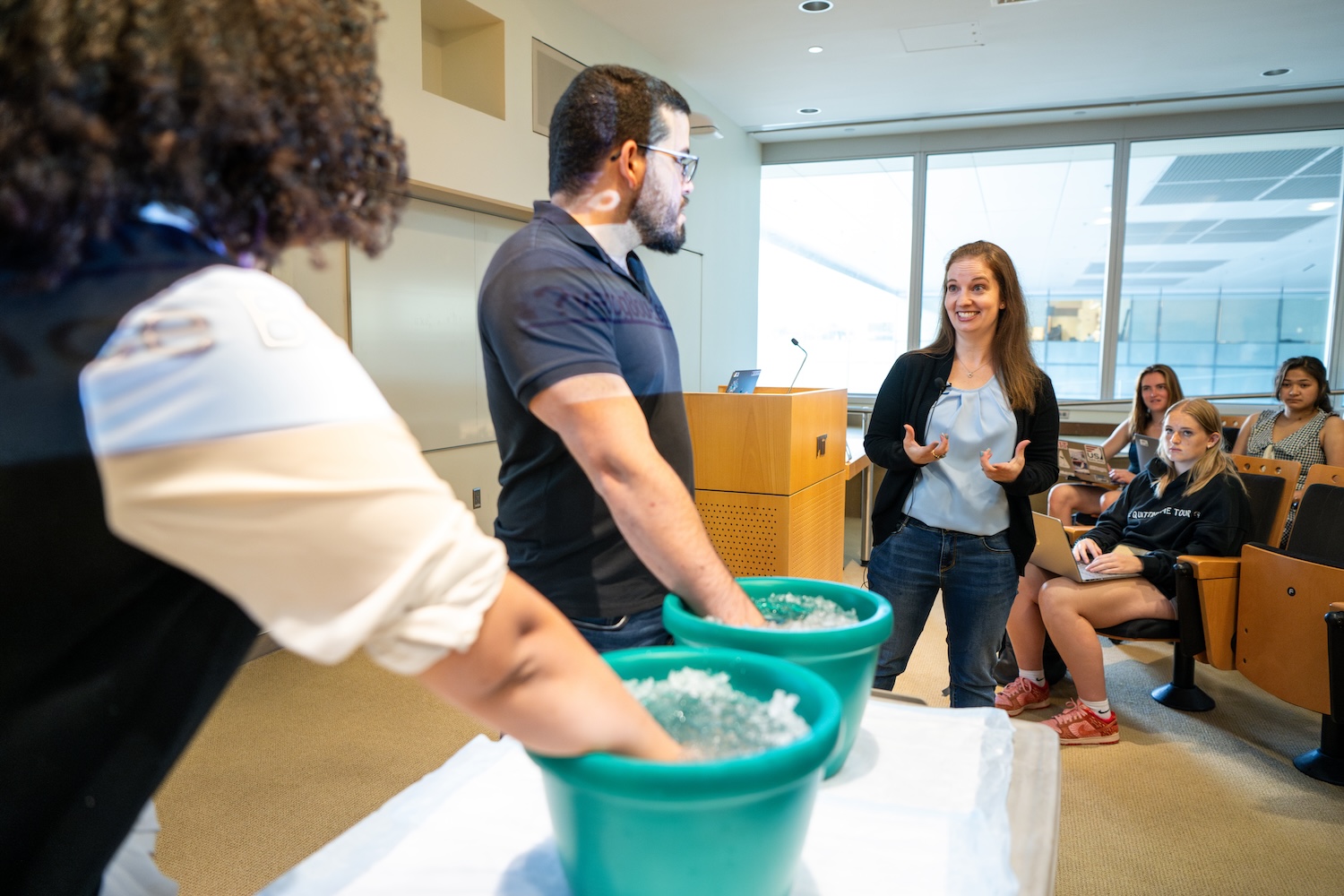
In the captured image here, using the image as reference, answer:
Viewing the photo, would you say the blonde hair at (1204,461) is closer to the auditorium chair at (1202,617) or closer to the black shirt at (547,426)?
the auditorium chair at (1202,617)

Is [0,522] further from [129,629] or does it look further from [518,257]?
[518,257]

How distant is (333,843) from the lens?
2.54 feet

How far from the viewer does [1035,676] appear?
3117 millimetres

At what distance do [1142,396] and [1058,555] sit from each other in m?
2.17

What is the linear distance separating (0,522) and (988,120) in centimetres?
774

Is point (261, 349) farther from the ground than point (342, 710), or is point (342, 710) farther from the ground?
point (261, 349)

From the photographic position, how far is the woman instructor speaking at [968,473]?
1.95 meters

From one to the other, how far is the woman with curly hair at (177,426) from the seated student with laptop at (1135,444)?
4.47 metres

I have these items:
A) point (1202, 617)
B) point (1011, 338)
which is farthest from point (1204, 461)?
point (1011, 338)

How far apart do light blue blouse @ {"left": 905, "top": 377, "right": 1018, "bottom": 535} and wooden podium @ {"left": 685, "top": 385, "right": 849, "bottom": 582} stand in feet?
2.97

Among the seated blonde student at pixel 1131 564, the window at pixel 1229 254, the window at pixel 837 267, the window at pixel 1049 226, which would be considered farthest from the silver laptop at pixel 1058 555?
the window at pixel 1229 254

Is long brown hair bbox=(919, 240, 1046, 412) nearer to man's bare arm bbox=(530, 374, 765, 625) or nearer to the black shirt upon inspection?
the black shirt

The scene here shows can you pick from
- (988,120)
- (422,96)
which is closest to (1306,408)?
(988,120)

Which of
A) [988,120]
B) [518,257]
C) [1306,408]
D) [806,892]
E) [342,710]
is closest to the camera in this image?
[806,892]
